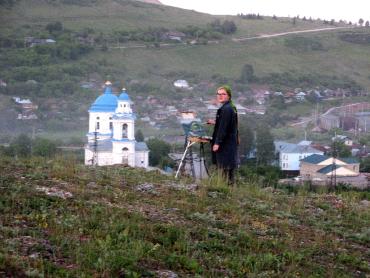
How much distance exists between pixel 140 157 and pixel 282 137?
2376cm

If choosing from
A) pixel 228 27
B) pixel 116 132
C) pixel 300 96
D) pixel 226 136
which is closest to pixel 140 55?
pixel 300 96

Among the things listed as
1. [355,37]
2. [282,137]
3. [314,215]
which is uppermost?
[355,37]

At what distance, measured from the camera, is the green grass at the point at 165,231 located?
4.86 metres

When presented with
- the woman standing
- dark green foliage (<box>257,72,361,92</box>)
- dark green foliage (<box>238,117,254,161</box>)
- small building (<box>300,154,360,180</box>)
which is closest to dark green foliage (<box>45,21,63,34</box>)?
dark green foliage (<box>257,72,361,92</box>)

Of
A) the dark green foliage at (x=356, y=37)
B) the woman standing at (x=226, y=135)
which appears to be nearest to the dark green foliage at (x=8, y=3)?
the dark green foliage at (x=356, y=37)

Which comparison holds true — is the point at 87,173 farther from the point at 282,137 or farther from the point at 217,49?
the point at 217,49

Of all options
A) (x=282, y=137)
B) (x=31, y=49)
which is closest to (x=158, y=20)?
(x=31, y=49)

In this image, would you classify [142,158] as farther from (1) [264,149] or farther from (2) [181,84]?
(2) [181,84]

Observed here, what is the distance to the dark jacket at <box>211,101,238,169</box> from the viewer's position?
8398mm

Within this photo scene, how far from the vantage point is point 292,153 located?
44.9 m

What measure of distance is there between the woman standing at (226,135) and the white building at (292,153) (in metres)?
32.6

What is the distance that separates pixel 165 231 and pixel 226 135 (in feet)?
9.67

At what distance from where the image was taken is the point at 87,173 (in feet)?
29.3

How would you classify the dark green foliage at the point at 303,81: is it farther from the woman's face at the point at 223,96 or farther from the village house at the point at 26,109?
the woman's face at the point at 223,96
